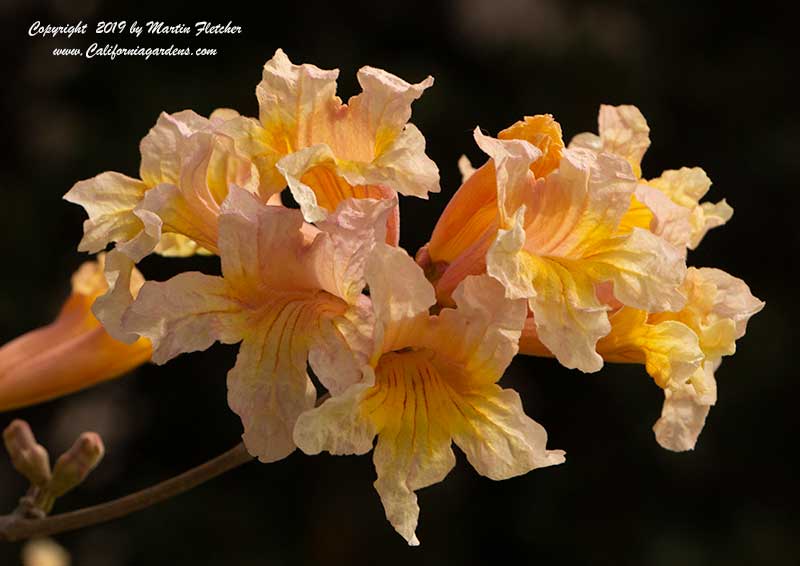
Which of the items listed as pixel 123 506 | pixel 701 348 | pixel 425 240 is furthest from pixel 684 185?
pixel 425 240

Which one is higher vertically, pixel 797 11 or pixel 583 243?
pixel 583 243

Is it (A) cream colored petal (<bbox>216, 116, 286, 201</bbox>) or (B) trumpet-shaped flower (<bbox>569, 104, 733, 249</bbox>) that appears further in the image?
(B) trumpet-shaped flower (<bbox>569, 104, 733, 249</bbox>)

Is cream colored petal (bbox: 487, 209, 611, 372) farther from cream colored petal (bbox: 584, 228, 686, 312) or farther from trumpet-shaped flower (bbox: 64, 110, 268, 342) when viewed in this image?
trumpet-shaped flower (bbox: 64, 110, 268, 342)

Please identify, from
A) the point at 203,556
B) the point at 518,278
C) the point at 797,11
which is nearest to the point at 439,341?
the point at 518,278

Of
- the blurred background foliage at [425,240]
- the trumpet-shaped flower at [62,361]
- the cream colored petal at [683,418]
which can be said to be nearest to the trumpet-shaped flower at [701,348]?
the cream colored petal at [683,418]

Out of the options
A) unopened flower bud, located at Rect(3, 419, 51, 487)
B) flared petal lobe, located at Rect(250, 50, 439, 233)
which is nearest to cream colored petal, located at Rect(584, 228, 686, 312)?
flared petal lobe, located at Rect(250, 50, 439, 233)

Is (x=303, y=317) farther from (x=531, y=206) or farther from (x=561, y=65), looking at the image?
(x=561, y=65)

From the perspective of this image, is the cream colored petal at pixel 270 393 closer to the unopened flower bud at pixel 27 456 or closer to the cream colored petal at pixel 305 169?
the cream colored petal at pixel 305 169
